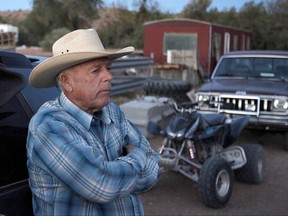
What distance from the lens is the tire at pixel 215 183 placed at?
5148mm

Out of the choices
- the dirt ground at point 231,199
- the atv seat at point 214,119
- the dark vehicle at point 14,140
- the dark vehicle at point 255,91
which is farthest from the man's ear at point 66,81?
the dark vehicle at point 255,91

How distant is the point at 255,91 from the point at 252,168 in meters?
2.27

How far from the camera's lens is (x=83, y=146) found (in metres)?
1.99

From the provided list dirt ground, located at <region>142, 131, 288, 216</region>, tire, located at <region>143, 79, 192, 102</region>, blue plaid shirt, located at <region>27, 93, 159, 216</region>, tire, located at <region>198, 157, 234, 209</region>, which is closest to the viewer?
blue plaid shirt, located at <region>27, 93, 159, 216</region>

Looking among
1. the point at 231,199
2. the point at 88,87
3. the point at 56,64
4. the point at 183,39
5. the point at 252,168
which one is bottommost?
the point at 231,199

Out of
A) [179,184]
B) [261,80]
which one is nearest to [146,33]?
[261,80]

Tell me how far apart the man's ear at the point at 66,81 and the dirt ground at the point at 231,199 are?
334 centimetres

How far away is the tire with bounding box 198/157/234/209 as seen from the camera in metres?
5.15

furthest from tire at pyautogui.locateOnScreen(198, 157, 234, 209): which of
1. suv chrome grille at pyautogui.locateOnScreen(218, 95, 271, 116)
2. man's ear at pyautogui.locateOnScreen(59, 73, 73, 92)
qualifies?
man's ear at pyautogui.locateOnScreen(59, 73, 73, 92)

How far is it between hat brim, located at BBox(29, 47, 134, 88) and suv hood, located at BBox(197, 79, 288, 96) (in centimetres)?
612

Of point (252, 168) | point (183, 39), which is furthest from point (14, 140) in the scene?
point (183, 39)

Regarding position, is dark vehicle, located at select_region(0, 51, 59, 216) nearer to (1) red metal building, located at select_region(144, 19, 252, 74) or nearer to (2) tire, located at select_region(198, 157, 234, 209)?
(2) tire, located at select_region(198, 157, 234, 209)

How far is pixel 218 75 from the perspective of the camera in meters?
9.37

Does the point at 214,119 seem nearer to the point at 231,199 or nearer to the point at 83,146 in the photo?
the point at 231,199
